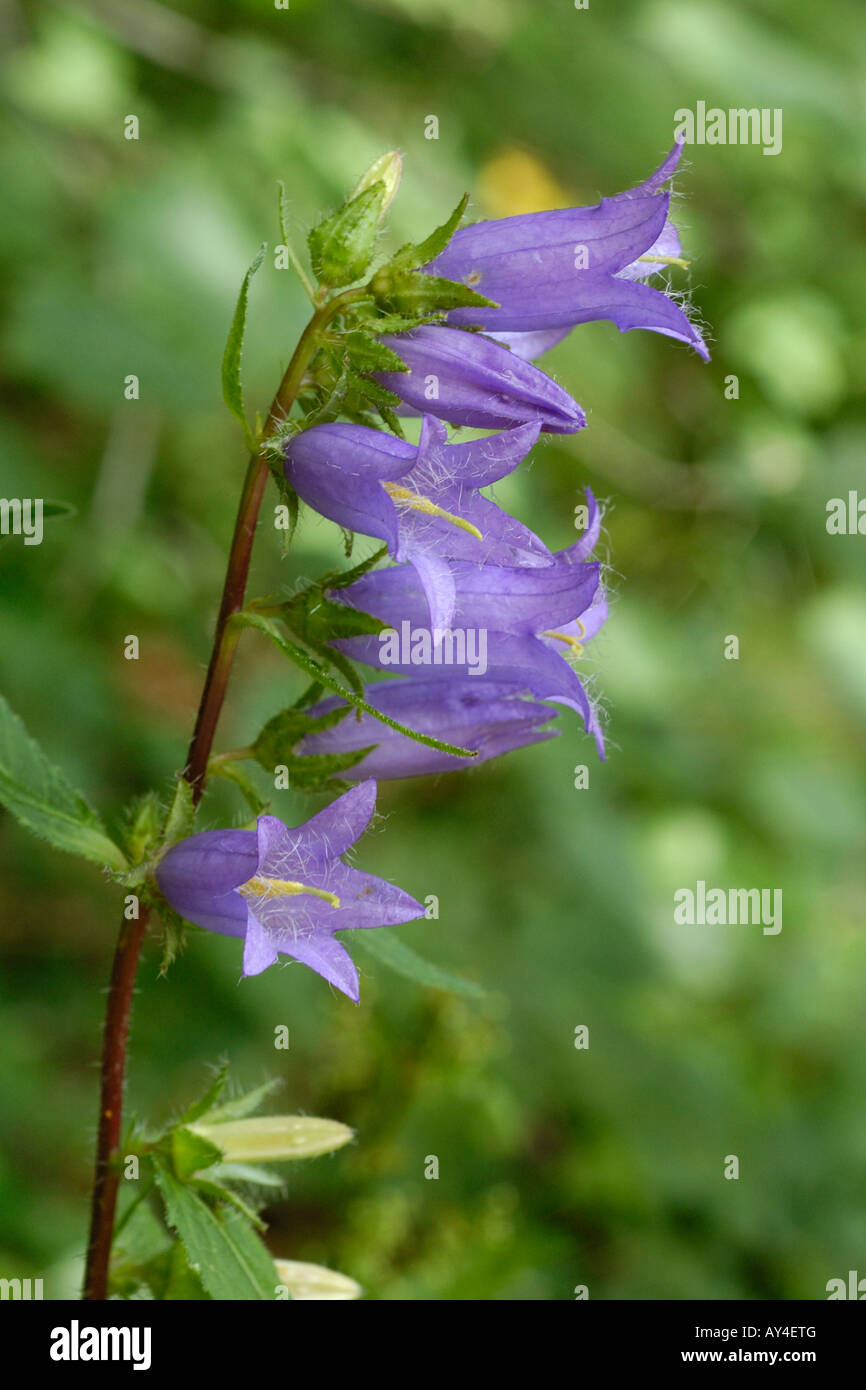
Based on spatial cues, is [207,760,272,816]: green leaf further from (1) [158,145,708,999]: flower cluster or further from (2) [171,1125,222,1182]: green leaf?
(2) [171,1125,222,1182]: green leaf

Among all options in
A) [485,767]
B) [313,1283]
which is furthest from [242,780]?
[485,767]

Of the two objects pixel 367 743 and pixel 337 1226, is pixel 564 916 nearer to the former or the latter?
pixel 337 1226

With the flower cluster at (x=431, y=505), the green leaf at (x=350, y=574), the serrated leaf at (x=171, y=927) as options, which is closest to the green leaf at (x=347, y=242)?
the flower cluster at (x=431, y=505)
